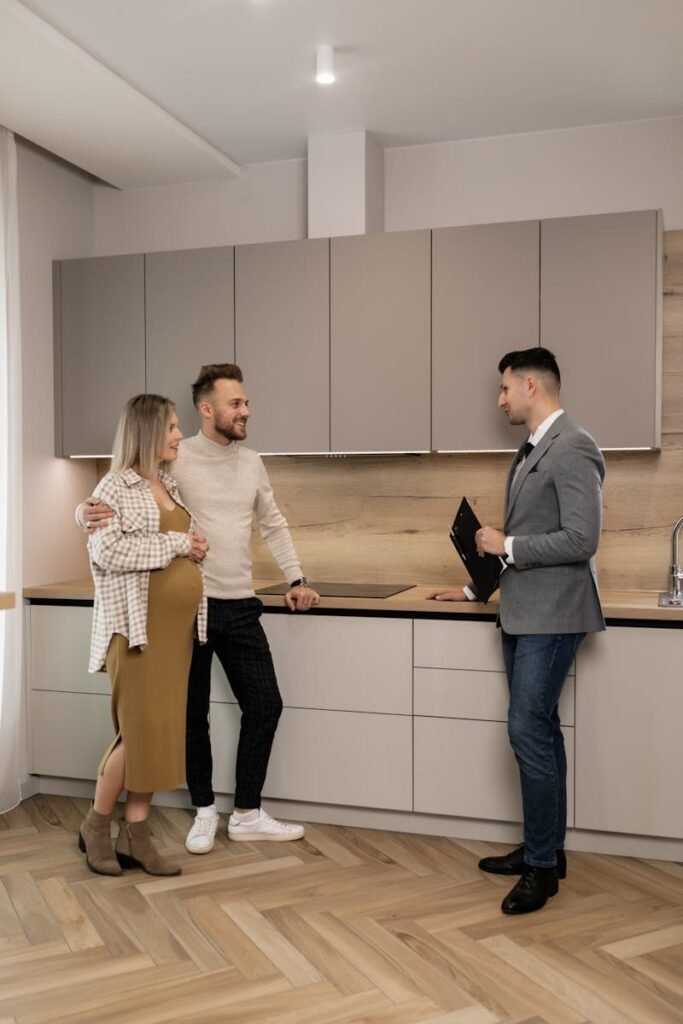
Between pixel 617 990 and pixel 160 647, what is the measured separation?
165 cm

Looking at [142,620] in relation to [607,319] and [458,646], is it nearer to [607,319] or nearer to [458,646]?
[458,646]

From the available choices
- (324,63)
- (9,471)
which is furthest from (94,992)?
(324,63)

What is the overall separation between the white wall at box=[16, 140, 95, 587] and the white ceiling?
0.36 metres

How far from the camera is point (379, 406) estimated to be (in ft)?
12.8

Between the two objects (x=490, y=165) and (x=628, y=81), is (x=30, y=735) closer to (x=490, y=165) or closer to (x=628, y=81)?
(x=490, y=165)

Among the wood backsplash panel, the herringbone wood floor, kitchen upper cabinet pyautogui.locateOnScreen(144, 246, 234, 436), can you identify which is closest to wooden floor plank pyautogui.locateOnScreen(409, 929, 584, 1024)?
the herringbone wood floor

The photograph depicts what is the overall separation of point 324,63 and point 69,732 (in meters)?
2.75

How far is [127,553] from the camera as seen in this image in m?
3.06

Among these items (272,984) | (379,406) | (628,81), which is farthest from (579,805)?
(628,81)

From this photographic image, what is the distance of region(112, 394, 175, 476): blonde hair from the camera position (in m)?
3.20

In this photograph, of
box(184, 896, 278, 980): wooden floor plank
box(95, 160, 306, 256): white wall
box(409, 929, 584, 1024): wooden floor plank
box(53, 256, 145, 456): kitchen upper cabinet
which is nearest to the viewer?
box(409, 929, 584, 1024): wooden floor plank

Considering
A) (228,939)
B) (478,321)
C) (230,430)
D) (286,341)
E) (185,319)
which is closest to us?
(228,939)

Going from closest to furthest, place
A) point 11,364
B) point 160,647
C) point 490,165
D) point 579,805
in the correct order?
point 160,647 < point 579,805 < point 11,364 < point 490,165

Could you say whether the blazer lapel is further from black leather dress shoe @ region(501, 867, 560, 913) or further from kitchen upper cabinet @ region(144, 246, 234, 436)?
kitchen upper cabinet @ region(144, 246, 234, 436)
